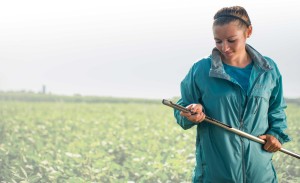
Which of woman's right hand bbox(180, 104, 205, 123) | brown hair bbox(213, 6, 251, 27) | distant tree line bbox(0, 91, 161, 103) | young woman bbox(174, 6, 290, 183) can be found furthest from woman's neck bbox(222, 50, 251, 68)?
distant tree line bbox(0, 91, 161, 103)

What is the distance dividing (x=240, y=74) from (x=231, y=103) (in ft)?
0.49

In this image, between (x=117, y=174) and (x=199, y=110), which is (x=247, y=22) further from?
(x=117, y=174)

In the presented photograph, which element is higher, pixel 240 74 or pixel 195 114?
pixel 240 74

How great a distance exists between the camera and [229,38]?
2414mm

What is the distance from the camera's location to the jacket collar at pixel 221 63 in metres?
2.41

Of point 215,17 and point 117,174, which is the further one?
point 117,174

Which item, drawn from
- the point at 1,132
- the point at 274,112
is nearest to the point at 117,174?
the point at 274,112

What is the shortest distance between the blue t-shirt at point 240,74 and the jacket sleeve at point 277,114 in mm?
163

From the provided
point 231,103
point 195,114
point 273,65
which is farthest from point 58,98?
point 195,114

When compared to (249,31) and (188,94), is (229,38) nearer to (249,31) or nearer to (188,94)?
(249,31)

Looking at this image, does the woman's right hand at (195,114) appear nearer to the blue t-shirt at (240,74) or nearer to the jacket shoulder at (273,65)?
the blue t-shirt at (240,74)

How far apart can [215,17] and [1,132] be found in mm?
7135

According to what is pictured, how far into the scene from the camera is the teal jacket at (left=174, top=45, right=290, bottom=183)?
2422 mm

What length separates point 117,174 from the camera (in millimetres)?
5172
